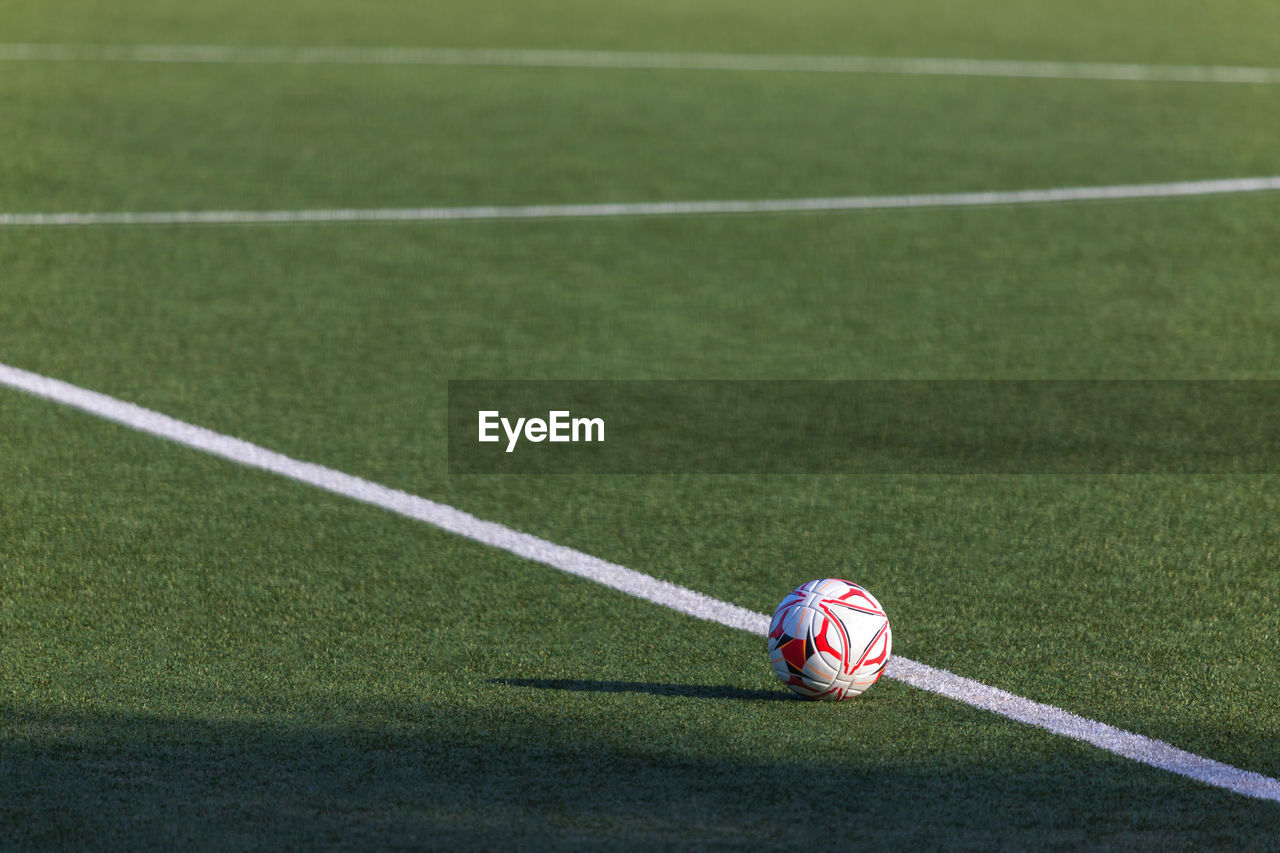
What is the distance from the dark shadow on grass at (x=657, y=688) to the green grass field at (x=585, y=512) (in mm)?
15

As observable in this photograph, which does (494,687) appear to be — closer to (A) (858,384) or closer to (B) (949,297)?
(A) (858,384)

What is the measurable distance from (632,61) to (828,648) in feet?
37.7

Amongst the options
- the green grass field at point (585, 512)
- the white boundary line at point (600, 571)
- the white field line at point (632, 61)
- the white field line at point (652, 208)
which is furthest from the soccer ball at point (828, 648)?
the white field line at point (632, 61)

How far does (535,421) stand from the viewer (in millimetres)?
6293

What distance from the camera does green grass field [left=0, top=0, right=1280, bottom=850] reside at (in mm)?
3631

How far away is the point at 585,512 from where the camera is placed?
18.0ft

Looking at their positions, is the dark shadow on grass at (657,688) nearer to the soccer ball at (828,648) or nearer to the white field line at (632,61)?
the soccer ball at (828,648)

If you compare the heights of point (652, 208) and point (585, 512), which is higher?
point (652, 208)

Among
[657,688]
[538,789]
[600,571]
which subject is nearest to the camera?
[538,789]

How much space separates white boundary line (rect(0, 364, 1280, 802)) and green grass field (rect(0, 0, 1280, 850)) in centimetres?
7

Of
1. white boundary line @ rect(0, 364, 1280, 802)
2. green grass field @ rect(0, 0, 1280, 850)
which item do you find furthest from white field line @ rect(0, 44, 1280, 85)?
white boundary line @ rect(0, 364, 1280, 802)

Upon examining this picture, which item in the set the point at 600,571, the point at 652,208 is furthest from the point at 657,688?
the point at 652,208

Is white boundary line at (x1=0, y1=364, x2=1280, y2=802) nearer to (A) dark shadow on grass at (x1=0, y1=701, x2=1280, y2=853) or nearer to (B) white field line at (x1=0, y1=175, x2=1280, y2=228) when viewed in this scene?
(A) dark shadow on grass at (x1=0, y1=701, x2=1280, y2=853)

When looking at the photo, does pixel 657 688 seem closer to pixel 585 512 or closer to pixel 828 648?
pixel 828 648
